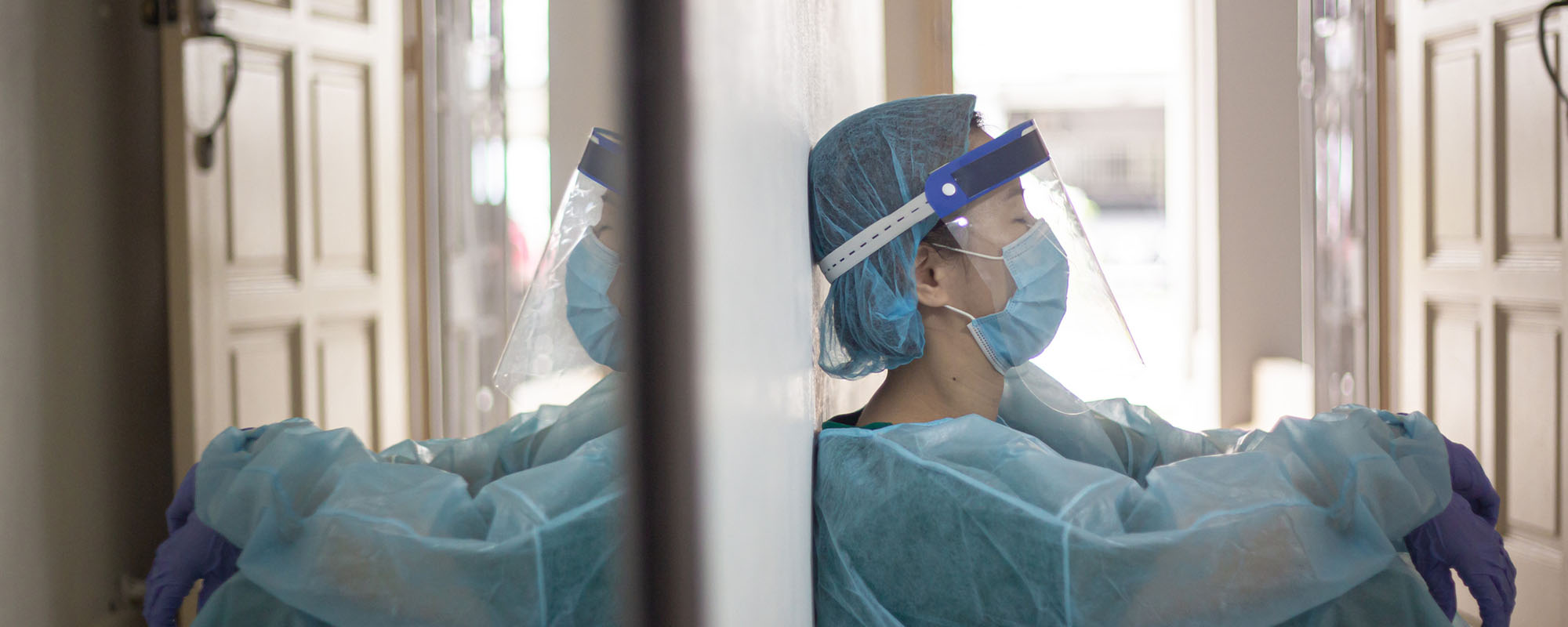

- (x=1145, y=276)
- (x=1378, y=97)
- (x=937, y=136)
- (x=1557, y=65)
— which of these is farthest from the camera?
(x=1145, y=276)

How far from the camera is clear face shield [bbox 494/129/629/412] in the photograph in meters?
0.17

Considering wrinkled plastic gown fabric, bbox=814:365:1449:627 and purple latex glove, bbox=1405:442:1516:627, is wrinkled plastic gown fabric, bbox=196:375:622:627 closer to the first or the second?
wrinkled plastic gown fabric, bbox=814:365:1449:627

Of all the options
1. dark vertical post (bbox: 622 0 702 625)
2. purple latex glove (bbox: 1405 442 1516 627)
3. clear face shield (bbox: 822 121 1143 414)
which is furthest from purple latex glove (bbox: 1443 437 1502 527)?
dark vertical post (bbox: 622 0 702 625)

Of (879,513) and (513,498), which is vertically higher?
(513,498)

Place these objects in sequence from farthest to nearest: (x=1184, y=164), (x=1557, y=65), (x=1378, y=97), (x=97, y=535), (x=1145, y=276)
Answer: (x=1145, y=276) < (x=1184, y=164) < (x=1378, y=97) < (x=1557, y=65) < (x=97, y=535)

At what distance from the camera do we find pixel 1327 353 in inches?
101

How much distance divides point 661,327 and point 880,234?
76 centimetres

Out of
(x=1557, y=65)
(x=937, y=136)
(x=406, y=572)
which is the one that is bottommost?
(x=406, y=572)

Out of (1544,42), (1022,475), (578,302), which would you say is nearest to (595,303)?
(578,302)

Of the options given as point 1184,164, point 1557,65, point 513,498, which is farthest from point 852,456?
point 1184,164

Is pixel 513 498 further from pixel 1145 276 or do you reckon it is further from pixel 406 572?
pixel 1145 276

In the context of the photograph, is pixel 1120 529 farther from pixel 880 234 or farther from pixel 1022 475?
pixel 880 234

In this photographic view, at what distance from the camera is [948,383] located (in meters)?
0.98

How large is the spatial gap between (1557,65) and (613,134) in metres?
2.25
